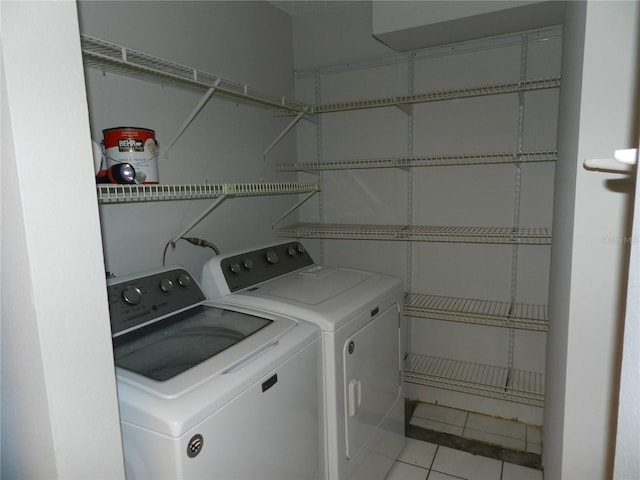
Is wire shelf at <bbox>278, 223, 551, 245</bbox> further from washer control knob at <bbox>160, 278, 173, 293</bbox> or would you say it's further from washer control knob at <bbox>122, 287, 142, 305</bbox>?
washer control knob at <bbox>122, 287, 142, 305</bbox>

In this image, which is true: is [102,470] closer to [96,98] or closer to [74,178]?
[74,178]

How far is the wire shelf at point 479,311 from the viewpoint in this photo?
7.27 ft

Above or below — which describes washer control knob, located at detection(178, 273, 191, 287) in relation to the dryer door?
above

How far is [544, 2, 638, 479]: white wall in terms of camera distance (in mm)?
945

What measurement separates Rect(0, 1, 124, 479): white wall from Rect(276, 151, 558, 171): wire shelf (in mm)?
1861

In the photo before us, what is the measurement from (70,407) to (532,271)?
2.37 meters

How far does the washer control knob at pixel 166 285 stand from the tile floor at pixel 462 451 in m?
1.51

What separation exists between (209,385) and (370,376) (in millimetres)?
944

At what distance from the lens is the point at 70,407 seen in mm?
809

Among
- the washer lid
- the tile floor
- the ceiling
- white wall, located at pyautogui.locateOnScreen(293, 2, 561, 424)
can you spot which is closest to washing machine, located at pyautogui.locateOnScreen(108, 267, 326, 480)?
the washer lid

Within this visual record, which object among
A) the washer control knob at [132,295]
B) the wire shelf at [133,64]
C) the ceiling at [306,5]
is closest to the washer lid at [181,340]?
the washer control knob at [132,295]

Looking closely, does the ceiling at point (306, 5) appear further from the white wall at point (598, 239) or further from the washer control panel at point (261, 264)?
the white wall at point (598, 239)

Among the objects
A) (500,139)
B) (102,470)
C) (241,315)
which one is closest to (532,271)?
(500,139)

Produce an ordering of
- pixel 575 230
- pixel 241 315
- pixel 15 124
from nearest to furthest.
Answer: pixel 15 124
pixel 575 230
pixel 241 315
